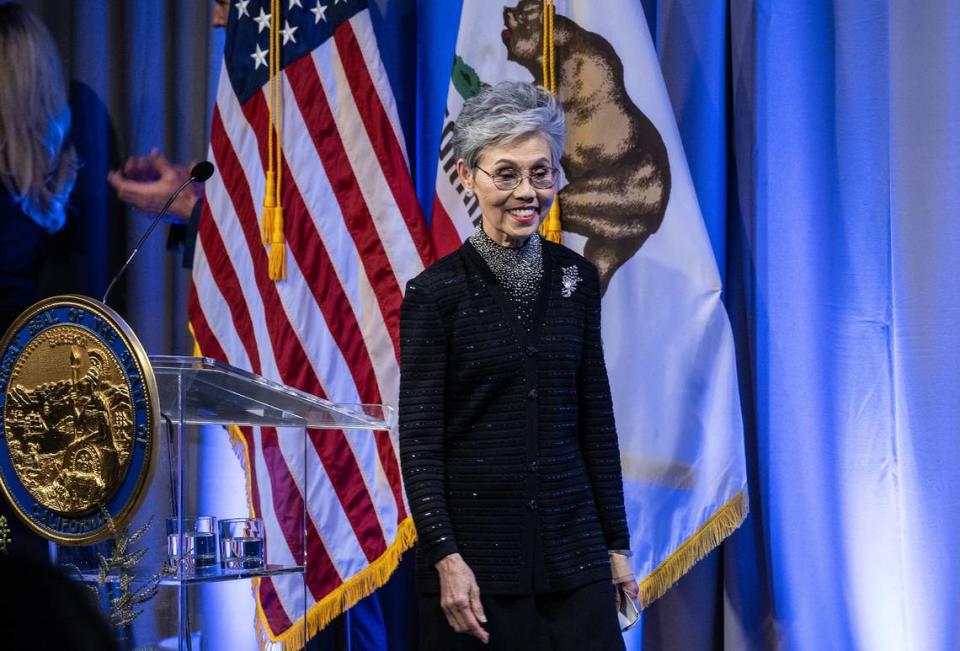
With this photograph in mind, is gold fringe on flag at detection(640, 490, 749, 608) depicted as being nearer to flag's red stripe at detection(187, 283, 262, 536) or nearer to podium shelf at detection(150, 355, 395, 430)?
podium shelf at detection(150, 355, 395, 430)

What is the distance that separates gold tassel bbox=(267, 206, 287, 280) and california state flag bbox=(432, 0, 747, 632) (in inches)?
35.4

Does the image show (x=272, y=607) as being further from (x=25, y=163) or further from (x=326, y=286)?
(x=25, y=163)

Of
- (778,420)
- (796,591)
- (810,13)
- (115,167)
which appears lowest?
(796,591)

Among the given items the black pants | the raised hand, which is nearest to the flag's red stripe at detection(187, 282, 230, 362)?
the raised hand

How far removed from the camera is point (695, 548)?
3049 millimetres

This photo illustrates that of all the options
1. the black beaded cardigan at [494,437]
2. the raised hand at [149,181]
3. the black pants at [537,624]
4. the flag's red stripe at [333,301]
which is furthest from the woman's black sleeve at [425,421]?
the raised hand at [149,181]

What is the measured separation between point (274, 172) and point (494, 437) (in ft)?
6.07

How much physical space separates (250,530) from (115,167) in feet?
7.30

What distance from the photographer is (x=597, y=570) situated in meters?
2.02

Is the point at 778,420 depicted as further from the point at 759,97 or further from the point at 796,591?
the point at 759,97

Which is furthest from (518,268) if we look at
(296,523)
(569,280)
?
(296,523)

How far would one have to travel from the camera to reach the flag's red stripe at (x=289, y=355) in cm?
336

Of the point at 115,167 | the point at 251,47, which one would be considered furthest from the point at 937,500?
the point at 115,167

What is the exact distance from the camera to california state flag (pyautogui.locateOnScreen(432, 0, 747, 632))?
9.95ft
